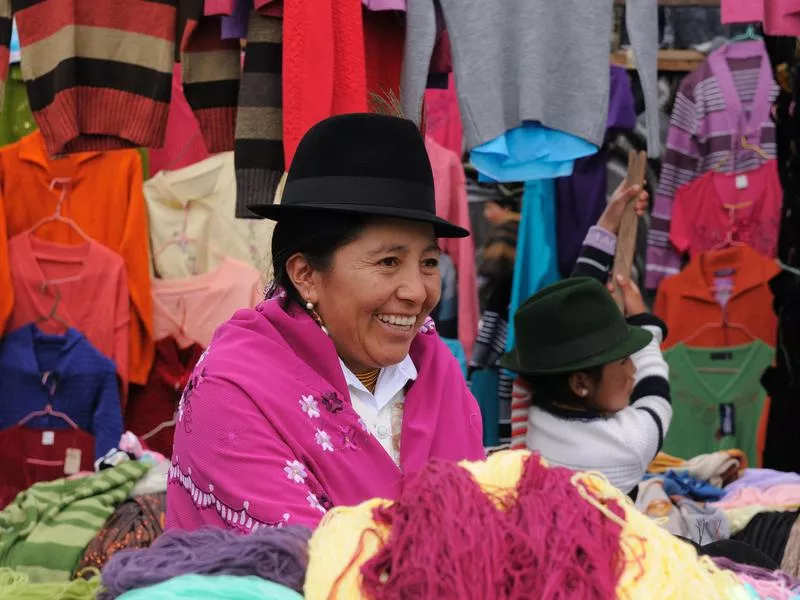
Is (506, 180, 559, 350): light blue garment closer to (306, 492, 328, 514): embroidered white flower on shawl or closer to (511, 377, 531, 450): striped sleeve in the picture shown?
(511, 377, 531, 450): striped sleeve

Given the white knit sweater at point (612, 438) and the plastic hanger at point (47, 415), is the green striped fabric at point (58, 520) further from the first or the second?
the white knit sweater at point (612, 438)

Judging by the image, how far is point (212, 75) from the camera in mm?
3648

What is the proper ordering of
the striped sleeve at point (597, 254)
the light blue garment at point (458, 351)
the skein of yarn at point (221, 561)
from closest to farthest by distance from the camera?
1. the skein of yarn at point (221, 561)
2. the striped sleeve at point (597, 254)
3. the light blue garment at point (458, 351)

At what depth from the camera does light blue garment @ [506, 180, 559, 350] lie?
5.48 m

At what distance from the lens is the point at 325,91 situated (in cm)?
322

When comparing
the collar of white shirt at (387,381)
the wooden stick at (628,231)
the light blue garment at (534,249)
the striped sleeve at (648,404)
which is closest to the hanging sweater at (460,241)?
the light blue garment at (534,249)

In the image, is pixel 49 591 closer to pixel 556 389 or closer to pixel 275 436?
pixel 275 436

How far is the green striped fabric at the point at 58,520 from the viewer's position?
366 cm

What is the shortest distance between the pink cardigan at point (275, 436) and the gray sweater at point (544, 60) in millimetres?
1437

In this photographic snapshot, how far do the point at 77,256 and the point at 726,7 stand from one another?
3378 mm

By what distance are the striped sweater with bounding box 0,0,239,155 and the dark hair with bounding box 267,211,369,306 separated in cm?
147

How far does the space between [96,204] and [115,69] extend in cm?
185

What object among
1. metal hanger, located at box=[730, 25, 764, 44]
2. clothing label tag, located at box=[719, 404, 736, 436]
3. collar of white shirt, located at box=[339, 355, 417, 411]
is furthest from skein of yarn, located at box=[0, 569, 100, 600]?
metal hanger, located at box=[730, 25, 764, 44]

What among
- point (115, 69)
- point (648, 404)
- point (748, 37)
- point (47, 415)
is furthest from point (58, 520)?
point (748, 37)
